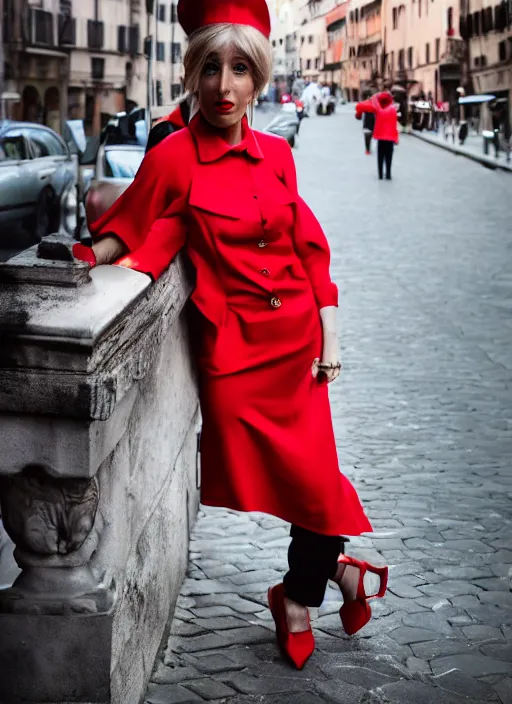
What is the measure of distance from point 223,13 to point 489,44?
50.5 meters

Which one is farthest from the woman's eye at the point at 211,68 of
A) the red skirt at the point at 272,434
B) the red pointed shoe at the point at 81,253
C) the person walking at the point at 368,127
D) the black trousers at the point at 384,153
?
the person walking at the point at 368,127

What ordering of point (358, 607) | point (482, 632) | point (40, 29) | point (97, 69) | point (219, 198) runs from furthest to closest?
point (97, 69) < point (40, 29) < point (482, 632) < point (358, 607) < point (219, 198)

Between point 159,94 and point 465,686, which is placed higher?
point 159,94

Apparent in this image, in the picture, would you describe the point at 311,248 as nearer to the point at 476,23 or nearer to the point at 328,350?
the point at 328,350

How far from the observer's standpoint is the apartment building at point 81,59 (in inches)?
688

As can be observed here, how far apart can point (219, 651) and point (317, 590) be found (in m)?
0.32

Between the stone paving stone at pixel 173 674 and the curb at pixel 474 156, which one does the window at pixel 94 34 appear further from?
the stone paving stone at pixel 173 674

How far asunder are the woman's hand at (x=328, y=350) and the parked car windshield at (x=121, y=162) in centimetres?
1096

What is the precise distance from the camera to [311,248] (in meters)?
3.53

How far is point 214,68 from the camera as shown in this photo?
3.36 m

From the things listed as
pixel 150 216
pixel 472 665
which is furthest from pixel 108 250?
pixel 472 665

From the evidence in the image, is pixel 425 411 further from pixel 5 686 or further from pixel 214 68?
pixel 5 686

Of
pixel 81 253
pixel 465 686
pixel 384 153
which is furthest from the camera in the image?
pixel 384 153

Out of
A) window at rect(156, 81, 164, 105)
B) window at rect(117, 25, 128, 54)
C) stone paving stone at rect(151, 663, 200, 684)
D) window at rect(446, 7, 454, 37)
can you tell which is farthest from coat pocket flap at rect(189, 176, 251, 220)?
window at rect(446, 7, 454, 37)
